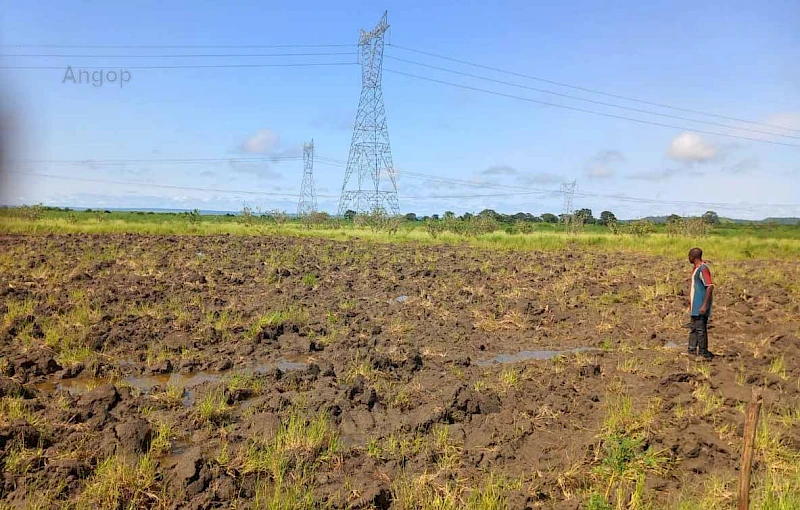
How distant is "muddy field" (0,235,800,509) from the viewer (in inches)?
170

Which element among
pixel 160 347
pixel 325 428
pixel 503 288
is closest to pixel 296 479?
pixel 325 428

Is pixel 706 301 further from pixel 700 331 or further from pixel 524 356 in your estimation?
pixel 524 356

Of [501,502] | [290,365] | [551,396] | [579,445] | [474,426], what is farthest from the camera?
[290,365]

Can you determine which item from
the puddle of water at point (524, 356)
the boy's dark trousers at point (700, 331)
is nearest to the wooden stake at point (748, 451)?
the puddle of water at point (524, 356)

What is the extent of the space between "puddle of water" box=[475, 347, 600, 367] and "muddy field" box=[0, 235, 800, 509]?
0.07 metres

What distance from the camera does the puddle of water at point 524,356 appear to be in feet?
28.0

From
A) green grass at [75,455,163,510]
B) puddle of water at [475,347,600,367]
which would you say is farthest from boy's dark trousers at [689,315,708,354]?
green grass at [75,455,163,510]

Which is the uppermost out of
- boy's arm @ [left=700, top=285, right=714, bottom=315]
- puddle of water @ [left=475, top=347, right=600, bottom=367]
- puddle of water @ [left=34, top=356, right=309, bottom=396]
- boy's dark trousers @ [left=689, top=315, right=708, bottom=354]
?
boy's arm @ [left=700, top=285, right=714, bottom=315]

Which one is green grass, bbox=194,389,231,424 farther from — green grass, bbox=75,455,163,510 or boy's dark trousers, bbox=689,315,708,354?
boy's dark trousers, bbox=689,315,708,354

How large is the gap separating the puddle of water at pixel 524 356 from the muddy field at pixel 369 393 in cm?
7

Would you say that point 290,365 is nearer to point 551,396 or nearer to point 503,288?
point 551,396

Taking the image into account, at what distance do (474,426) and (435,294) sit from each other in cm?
813

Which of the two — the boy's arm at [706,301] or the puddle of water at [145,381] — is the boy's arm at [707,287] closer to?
the boy's arm at [706,301]

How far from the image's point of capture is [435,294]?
1374 cm
